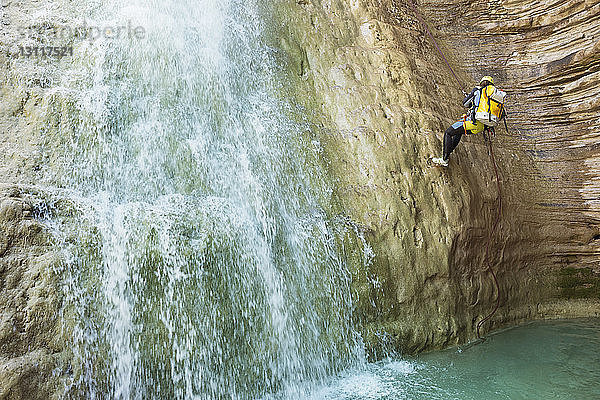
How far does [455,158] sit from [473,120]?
0.67m

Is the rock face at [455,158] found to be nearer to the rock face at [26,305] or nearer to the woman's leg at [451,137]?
the woman's leg at [451,137]

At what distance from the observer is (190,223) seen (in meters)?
4.81

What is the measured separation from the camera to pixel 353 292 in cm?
541

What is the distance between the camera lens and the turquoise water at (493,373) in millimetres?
4648

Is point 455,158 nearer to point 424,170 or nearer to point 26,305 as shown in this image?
point 424,170

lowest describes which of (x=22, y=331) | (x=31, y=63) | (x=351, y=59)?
(x=22, y=331)

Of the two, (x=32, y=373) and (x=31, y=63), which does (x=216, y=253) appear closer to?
(x=32, y=373)

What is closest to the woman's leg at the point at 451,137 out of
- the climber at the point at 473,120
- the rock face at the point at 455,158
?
the climber at the point at 473,120

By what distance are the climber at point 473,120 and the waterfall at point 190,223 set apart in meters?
1.80

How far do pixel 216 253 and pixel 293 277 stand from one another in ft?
3.12

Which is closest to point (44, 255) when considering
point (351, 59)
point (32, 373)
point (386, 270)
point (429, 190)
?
point (32, 373)

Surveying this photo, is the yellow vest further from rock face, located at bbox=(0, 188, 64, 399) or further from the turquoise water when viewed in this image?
rock face, located at bbox=(0, 188, 64, 399)

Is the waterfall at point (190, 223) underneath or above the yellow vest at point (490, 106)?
underneath

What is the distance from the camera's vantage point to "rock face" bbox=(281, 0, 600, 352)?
5840 millimetres
